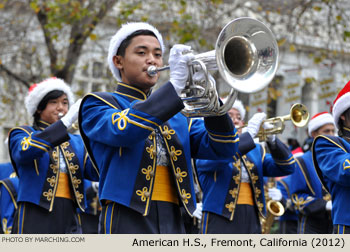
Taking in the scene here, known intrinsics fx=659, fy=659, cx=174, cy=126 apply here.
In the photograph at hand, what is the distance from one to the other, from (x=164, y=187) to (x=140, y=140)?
38cm

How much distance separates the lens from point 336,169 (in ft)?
15.2

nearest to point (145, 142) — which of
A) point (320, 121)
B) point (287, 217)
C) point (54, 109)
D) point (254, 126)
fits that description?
point (54, 109)

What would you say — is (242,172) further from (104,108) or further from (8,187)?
(104,108)

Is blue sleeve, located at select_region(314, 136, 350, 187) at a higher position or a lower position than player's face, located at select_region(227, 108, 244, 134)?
lower

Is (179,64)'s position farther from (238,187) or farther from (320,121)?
(320,121)

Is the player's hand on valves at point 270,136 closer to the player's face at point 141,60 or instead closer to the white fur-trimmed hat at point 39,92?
the white fur-trimmed hat at point 39,92

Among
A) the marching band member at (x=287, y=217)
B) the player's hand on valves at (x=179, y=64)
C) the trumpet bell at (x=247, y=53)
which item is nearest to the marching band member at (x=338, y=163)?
the trumpet bell at (x=247, y=53)

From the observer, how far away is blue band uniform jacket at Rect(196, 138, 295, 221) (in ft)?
21.0

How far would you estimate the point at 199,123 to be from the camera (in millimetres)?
4176

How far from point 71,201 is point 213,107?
2.61 meters

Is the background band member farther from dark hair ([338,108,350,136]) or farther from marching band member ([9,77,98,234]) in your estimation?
dark hair ([338,108,350,136])

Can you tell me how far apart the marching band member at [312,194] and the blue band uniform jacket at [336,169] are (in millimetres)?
2443

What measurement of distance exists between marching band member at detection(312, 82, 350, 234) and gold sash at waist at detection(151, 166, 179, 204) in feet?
4.53

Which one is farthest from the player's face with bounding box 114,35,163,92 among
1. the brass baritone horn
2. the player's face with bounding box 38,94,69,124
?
the player's face with bounding box 38,94,69,124
